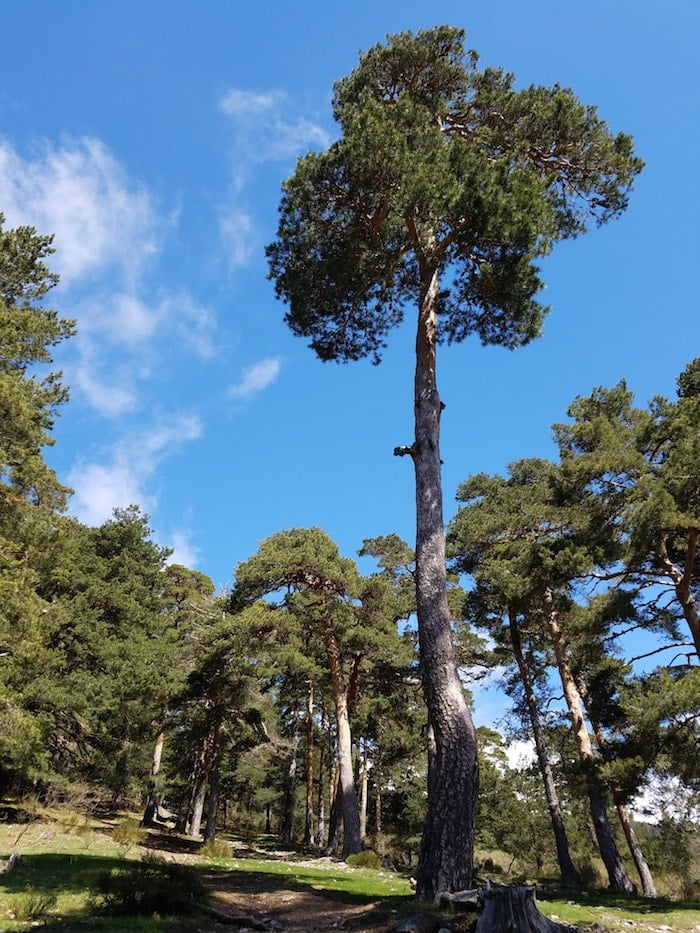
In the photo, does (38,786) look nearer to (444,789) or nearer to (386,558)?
(386,558)

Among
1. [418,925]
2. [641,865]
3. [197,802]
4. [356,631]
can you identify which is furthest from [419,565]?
[197,802]

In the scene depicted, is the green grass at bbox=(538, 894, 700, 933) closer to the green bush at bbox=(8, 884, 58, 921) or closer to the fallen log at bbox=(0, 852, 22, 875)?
the green bush at bbox=(8, 884, 58, 921)

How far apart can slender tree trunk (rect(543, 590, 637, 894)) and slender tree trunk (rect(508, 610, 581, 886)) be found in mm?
1716

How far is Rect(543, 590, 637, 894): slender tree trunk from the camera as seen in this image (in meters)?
12.7

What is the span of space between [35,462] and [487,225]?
36.4 feet

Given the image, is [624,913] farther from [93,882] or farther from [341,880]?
[93,882]

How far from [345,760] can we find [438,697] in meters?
15.3

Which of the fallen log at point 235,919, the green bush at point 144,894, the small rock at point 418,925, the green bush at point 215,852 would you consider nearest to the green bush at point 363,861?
the green bush at point 215,852

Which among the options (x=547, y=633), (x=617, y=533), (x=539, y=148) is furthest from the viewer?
(x=547, y=633)

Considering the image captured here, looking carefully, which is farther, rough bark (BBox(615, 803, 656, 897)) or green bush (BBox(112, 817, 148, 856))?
rough bark (BBox(615, 803, 656, 897))

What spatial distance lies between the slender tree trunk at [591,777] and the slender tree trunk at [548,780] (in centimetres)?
172

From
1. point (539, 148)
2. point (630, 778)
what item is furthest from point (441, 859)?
point (539, 148)

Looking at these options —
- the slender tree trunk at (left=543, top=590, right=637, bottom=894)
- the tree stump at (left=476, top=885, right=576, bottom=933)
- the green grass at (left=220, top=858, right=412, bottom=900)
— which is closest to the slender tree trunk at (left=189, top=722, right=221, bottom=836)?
the green grass at (left=220, top=858, right=412, bottom=900)

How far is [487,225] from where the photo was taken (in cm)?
922
